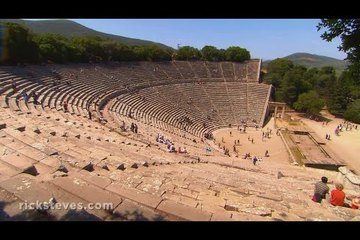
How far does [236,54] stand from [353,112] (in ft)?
76.8

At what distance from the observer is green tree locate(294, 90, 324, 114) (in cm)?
4338

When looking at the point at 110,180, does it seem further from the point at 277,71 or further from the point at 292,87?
the point at 277,71

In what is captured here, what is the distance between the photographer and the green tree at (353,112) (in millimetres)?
41662

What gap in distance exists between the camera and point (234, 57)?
57.5m

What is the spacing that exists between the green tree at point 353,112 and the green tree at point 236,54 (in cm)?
2096

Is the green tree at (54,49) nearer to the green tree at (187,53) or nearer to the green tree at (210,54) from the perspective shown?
the green tree at (187,53)

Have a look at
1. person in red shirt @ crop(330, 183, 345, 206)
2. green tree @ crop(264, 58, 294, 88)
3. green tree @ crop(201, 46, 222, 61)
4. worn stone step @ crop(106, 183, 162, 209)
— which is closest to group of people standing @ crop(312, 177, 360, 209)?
person in red shirt @ crop(330, 183, 345, 206)

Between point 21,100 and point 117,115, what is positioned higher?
point 21,100

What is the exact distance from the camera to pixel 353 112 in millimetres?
42812

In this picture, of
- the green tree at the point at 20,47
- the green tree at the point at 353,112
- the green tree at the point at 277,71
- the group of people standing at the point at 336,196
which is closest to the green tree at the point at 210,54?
the green tree at the point at 277,71

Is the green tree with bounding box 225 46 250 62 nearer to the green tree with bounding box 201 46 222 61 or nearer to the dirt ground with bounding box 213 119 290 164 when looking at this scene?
the green tree with bounding box 201 46 222 61
